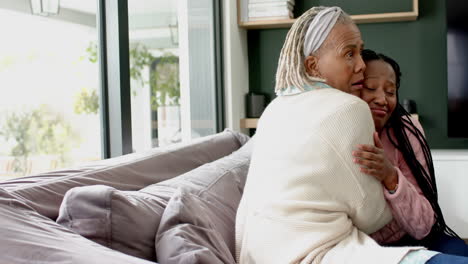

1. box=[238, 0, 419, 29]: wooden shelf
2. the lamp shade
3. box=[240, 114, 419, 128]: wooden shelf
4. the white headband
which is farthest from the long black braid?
box=[240, 114, 419, 128]: wooden shelf

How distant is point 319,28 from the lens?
144 cm

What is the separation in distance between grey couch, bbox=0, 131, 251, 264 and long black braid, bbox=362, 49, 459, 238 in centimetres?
52

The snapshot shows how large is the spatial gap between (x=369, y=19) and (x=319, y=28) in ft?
8.17

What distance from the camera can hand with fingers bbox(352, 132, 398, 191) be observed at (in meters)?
1.19

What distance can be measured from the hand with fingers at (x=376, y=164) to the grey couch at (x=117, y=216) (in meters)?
0.35

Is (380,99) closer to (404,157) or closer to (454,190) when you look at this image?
(404,157)

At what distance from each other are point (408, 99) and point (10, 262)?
353 centimetres

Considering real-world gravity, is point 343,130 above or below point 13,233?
above

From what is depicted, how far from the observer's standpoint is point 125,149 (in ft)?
7.48

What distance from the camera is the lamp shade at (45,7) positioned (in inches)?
74.2

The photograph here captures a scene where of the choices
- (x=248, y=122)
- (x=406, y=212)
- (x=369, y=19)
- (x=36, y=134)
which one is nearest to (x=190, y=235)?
(x=406, y=212)

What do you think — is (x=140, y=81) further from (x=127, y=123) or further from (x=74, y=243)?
(x=74, y=243)

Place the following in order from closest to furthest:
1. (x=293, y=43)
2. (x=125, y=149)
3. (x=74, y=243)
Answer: (x=74, y=243)
(x=293, y=43)
(x=125, y=149)

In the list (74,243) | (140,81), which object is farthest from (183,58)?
(74,243)
